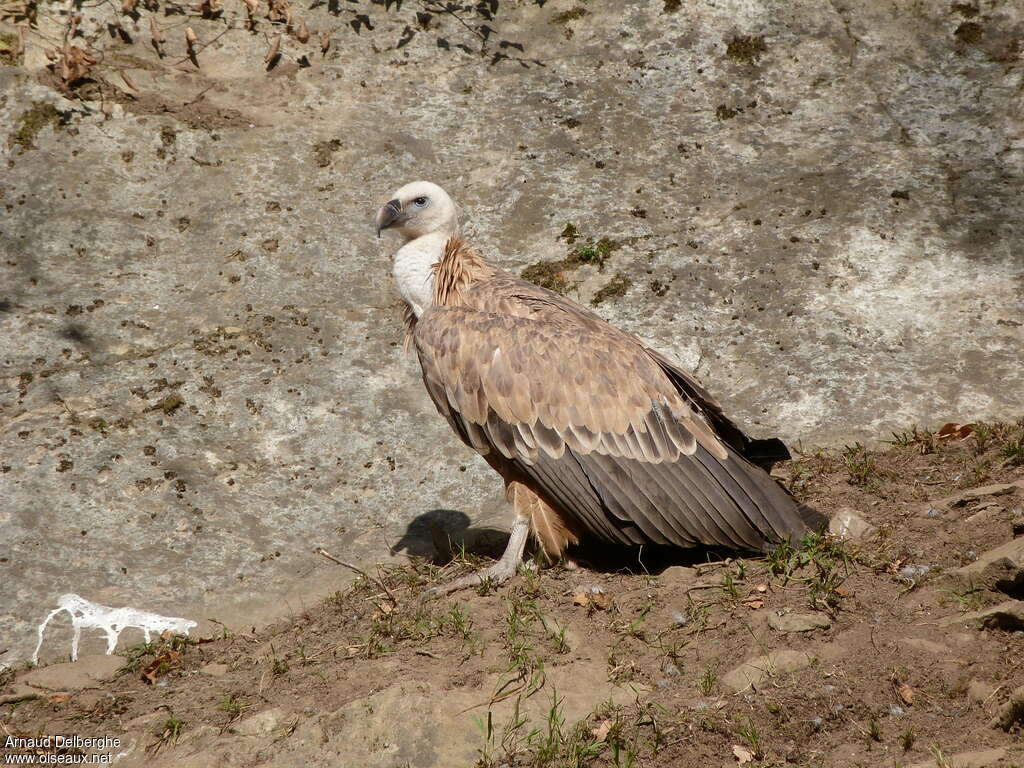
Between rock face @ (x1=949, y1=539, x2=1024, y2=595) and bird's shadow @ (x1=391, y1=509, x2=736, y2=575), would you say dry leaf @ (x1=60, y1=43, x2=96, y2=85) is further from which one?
rock face @ (x1=949, y1=539, x2=1024, y2=595)

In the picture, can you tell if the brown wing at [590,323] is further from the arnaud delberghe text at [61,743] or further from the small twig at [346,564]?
the arnaud delberghe text at [61,743]

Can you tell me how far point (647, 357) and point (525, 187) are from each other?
303cm

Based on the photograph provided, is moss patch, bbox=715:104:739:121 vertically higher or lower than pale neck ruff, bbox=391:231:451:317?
higher

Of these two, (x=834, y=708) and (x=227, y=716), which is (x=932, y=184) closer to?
(x=834, y=708)

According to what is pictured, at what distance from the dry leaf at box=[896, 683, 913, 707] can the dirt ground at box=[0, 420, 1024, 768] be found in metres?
0.01

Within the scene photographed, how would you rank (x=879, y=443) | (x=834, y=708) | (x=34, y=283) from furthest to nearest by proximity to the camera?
(x=34, y=283)
(x=879, y=443)
(x=834, y=708)

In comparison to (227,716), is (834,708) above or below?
above

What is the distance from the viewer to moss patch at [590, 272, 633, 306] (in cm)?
681

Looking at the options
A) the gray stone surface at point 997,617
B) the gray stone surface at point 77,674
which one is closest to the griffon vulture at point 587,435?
the gray stone surface at point 997,617

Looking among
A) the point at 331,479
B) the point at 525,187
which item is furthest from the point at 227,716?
the point at 525,187

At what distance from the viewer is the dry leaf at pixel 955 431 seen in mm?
5496

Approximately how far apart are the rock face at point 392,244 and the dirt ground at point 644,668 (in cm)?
66

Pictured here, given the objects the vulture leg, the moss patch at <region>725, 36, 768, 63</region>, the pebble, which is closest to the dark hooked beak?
the vulture leg

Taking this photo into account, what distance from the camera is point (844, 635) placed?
3.92 m
